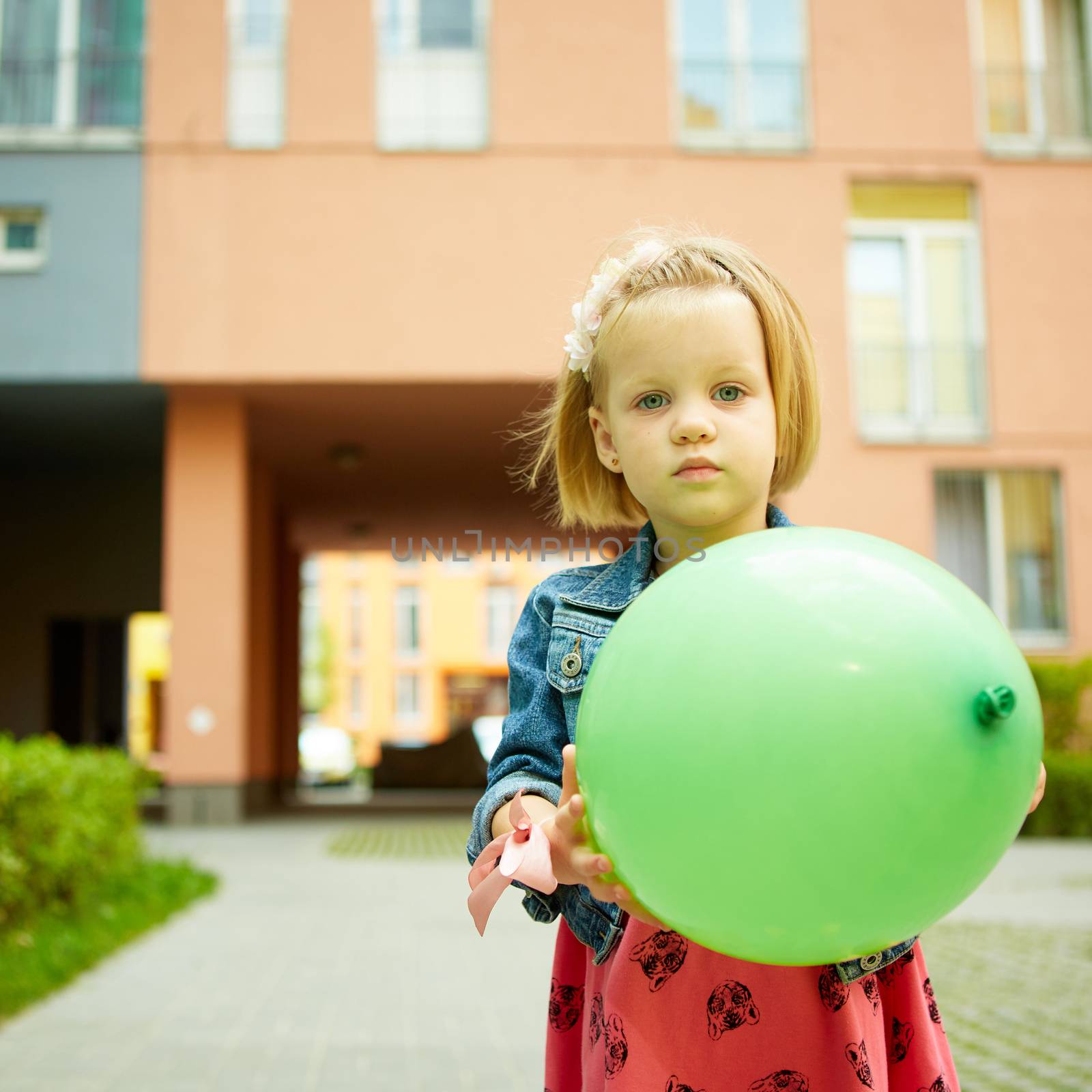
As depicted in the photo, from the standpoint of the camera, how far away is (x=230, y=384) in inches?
469

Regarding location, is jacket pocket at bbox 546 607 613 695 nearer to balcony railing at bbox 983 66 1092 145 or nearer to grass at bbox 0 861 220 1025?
grass at bbox 0 861 220 1025

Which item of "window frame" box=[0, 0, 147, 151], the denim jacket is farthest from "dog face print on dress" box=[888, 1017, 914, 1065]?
"window frame" box=[0, 0, 147, 151]

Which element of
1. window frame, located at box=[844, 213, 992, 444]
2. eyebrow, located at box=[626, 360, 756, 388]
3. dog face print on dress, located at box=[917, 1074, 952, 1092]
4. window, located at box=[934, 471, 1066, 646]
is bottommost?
dog face print on dress, located at box=[917, 1074, 952, 1092]

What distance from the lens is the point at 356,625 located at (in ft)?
145

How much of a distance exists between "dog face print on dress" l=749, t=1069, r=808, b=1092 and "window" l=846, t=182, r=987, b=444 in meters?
11.2

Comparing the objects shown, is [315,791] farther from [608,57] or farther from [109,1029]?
[109,1029]

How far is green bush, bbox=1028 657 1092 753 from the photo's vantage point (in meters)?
10.9

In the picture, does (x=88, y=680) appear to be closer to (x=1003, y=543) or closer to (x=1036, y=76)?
(x=1003, y=543)

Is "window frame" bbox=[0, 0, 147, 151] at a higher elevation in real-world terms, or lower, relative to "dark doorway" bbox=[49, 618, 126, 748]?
higher

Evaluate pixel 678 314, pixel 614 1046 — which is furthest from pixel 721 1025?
pixel 678 314

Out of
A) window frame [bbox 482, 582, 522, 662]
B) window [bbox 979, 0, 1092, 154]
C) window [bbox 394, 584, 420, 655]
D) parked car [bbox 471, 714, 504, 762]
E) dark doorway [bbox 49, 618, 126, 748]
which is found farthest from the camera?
window [bbox 394, 584, 420, 655]

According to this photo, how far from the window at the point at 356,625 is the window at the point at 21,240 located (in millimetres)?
32672

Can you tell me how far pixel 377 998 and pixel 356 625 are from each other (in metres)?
→ 39.9

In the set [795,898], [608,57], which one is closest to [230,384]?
[608,57]
